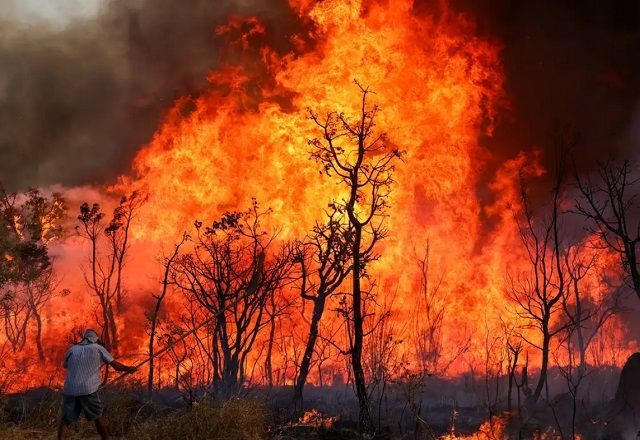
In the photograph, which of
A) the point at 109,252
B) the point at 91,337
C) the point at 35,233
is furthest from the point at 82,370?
the point at 109,252

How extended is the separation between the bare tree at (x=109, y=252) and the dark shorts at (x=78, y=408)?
27651 mm

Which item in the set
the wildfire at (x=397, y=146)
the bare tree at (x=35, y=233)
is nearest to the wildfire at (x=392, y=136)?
the wildfire at (x=397, y=146)

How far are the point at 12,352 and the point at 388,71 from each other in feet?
117

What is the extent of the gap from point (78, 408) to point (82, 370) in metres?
0.81

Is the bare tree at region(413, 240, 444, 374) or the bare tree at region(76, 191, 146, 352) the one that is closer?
the bare tree at region(413, 240, 444, 374)

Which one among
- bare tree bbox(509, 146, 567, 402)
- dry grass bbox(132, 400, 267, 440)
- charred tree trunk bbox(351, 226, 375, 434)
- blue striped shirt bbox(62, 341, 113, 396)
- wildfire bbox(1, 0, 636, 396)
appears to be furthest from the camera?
wildfire bbox(1, 0, 636, 396)

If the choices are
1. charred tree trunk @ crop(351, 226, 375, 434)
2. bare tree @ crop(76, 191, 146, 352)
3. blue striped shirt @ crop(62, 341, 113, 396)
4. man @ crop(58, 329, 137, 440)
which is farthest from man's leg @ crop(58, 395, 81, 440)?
bare tree @ crop(76, 191, 146, 352)

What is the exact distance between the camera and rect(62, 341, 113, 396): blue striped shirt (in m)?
10.5

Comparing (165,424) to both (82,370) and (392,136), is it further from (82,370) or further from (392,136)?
(392,136)

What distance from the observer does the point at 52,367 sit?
36.3m

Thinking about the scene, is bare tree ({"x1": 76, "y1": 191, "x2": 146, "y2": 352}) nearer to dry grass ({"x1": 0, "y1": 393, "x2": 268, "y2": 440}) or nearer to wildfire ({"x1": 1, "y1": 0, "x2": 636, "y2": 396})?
wildfire ({"x1": 1, "y1": 0, "x2": 636, "y2": 396})

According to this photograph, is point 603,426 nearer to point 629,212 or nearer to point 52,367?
point 629,212

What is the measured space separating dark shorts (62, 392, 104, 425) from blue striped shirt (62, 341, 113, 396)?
15 cm

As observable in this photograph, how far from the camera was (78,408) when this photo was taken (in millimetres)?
10641
